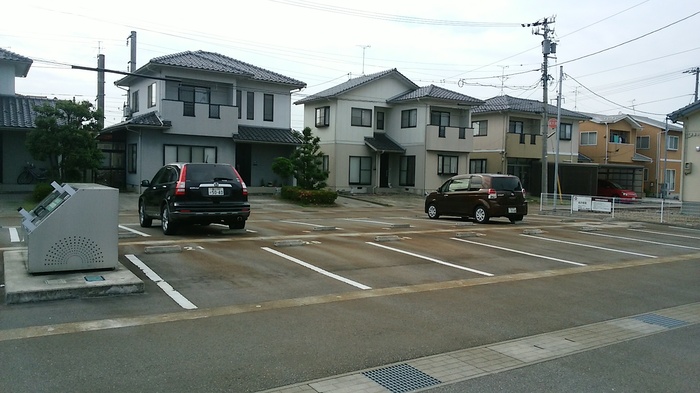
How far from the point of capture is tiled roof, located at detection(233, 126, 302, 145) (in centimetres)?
2983

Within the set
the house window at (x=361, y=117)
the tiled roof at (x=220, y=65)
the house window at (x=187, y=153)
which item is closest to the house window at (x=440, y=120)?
the house window at (x=361, y=117)

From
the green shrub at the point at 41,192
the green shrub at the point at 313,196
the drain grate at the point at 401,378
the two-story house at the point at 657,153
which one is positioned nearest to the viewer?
the drain grate at the point at 401,378

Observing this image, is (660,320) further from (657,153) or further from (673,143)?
(673,143)

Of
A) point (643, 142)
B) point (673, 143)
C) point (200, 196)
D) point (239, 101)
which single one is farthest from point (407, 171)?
point (673, 143)

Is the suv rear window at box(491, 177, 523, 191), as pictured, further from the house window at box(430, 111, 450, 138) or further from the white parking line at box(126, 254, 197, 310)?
the house window at box(430, 111, 450, 138)

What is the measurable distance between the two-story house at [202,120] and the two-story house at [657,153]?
3517 cm

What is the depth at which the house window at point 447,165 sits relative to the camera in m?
36.9

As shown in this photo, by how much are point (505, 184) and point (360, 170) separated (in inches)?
693

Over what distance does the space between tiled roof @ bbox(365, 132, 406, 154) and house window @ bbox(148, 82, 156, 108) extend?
1334 cm

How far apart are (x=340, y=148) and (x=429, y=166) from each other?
5932 millimetres

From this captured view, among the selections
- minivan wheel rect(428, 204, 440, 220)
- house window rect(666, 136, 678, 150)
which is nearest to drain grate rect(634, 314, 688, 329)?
minivan wheel rect(428, 204, 440, 220)

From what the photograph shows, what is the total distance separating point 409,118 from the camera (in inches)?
1463

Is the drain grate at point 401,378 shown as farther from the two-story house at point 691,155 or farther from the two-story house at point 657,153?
the two-story house at point 657,153

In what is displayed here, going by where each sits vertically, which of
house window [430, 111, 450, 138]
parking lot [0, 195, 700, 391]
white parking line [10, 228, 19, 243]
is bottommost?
parking lot [0, 195, 700, 391]
